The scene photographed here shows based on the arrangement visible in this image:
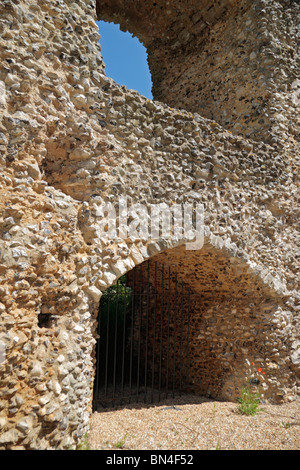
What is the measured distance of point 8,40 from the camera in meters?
2.96

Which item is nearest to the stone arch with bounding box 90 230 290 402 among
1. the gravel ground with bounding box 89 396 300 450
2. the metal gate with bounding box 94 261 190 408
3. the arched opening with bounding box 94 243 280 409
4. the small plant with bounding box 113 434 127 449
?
the arched opening with bounding box 94 243 280 409

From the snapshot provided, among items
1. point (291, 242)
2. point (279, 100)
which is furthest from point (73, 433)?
point (279, 100)

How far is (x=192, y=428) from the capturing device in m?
3.68

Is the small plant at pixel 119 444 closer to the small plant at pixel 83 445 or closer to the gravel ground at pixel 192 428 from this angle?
the gravel ground at pixel 192 428

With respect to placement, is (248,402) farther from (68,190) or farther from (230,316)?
(68,190)

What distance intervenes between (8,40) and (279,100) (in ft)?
13.6

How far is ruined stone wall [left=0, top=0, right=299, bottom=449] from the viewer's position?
107 inches

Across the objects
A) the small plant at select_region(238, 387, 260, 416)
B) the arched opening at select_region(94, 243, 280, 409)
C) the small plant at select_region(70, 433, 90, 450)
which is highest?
the arched opening at select_region(94, 243, 280, 409)

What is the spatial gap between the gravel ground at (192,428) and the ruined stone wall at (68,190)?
380 mm

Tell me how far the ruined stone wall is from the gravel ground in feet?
1.25

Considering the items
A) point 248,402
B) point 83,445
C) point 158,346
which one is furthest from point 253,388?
point 83,445

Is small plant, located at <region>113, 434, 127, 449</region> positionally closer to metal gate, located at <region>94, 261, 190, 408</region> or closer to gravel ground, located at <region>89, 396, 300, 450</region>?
gravel ground, located at <region>89, 396, 300, 450</region>

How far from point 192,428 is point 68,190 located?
2.75 metres
